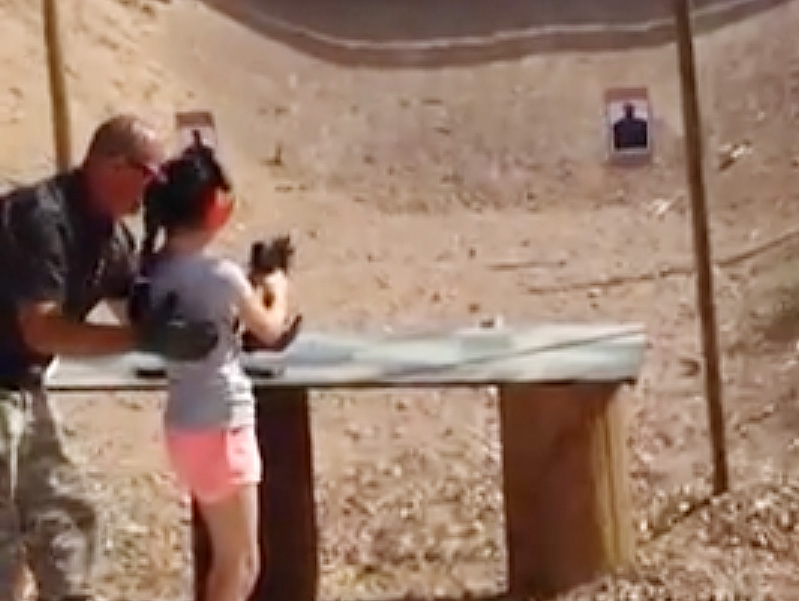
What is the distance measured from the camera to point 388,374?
5902 mm

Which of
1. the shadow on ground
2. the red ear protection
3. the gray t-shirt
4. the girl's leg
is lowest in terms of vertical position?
the girl's leg

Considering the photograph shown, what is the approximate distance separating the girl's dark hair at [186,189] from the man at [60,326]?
5 cm

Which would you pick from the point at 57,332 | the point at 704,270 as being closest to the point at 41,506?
the point at 57,332

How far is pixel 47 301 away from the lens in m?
4.49

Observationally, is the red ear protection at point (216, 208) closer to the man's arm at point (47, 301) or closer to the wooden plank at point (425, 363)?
the man's arm at point (47, 301)

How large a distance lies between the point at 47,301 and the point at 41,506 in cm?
53

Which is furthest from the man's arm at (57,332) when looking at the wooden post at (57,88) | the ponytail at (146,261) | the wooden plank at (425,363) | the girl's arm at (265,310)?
the wooden post at (57,88)

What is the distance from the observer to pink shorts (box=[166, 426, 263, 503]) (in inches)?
186

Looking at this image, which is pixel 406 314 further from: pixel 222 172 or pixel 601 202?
pixel 222 172

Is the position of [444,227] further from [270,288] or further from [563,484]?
[270,288]

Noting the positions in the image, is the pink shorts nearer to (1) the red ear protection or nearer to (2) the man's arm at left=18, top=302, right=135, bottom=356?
(2) the man's arm at left=18, top=302, right=135, bottom=356

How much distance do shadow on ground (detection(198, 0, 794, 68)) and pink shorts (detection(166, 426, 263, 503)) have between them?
12.2 metres

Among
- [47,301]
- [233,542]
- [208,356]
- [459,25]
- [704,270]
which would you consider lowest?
[233,542]

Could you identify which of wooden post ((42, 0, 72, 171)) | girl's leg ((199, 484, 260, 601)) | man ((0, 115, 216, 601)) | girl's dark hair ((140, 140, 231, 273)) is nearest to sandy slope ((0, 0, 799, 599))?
wooden post ((42, 0, 72, 171))
